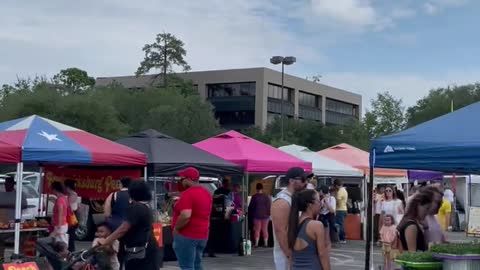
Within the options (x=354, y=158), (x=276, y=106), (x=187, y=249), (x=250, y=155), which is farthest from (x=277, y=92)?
(x=187, y=249)

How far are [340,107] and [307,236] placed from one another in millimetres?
84745

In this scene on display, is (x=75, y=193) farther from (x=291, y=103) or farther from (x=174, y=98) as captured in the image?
(x=291, y=103)

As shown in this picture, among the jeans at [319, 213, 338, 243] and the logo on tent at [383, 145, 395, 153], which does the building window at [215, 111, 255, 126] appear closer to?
the jeans at [319, 213, 338, 243]

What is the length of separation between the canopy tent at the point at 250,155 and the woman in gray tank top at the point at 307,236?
991cm

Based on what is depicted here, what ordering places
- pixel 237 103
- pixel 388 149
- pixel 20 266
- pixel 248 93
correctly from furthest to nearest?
1. pixel 237 103
2. pixel 248 93
3. pixel 20 266
4. pixel 388 149

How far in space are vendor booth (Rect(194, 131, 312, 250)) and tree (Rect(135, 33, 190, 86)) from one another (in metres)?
43.8

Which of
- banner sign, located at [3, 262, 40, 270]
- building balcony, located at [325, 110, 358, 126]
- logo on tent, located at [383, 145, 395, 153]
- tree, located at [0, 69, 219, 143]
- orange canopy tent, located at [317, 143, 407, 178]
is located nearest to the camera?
logo on tent, located at [383, 145, 395, 153]

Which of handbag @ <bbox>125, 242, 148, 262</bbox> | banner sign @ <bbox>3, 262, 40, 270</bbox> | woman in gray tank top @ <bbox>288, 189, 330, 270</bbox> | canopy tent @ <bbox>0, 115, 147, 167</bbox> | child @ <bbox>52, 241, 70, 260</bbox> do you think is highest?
canopy tent @ <bbox>0, 115, 147, 167</bbox>

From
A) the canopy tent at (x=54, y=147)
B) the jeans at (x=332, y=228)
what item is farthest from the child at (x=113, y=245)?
the jeans at (x=332, y=228)

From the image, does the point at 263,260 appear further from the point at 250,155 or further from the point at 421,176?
the point at 421,176

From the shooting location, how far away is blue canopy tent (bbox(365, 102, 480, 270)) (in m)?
6.63

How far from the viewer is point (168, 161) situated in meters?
13.8

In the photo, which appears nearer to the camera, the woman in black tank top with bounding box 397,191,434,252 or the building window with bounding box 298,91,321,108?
the woman in black tank top with bounding box 397,191,434,252

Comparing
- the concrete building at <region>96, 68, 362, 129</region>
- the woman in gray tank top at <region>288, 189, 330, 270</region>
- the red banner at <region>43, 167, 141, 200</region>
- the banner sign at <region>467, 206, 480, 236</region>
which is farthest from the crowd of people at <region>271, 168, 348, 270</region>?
the concrete building at <region>96, 68, 362, 129</region>
